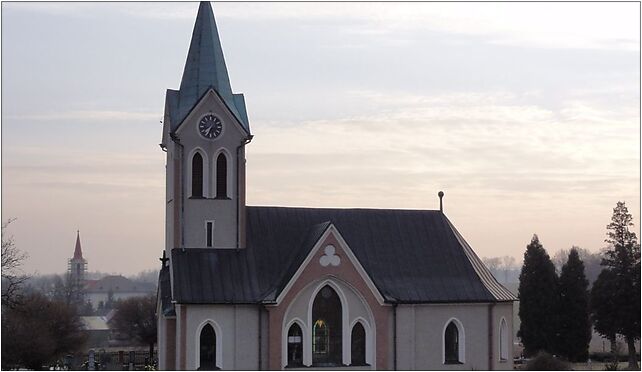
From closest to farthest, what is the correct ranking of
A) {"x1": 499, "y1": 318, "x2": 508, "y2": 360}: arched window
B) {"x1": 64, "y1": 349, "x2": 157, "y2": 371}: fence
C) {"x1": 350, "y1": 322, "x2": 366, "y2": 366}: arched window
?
{"x1": 350, "y1": 322, "x2": 366, "y2": 366}: arched window < {"x1": 499, "y1": 318, "x2": 508, "y2": 360}: arched window < {"x1": 64, "y1": 349, "x2": 157, "y2": 371}: fence

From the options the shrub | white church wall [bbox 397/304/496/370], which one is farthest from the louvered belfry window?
the shrub

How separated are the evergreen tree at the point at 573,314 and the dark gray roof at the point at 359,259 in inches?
497

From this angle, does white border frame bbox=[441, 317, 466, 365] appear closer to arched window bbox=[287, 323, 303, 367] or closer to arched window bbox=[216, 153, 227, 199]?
arched window bbox=[287, 323, 303, 367]

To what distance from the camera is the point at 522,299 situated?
57438 mm

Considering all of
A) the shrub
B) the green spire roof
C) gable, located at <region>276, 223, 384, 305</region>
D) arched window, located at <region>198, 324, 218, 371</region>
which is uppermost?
the green spire roof

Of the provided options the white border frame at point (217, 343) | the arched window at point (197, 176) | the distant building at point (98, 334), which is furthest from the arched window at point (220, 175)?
the distant building at point (98, 334)

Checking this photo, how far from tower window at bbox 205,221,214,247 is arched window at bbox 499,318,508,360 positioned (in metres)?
13.4

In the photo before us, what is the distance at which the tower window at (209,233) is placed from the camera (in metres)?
41.6

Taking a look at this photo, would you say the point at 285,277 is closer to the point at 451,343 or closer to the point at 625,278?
the point at 451,343

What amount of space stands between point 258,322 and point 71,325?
109 ft

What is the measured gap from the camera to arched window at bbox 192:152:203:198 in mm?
41875

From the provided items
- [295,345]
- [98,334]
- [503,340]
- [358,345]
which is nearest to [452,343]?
[503,340]

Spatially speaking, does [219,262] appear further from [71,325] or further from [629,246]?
[71,325]

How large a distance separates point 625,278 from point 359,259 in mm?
19861
